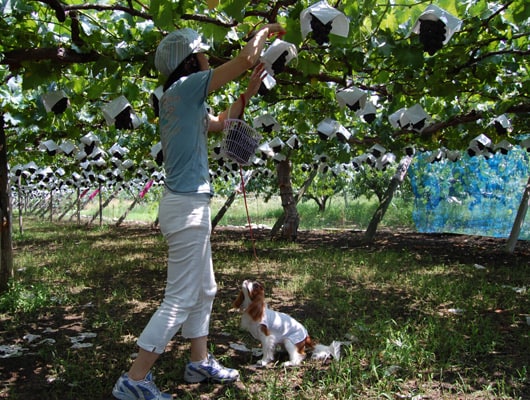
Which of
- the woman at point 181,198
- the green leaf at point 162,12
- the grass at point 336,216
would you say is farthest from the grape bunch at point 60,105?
the grass at point 336,216

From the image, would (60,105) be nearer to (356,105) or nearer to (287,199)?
(356,105)

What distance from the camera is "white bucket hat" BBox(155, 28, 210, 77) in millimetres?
2328

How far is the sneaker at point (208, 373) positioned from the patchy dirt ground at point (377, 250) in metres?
0.05

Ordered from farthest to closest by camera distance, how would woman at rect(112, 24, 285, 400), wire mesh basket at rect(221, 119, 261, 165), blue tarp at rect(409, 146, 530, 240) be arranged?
A: 1. blue tarp at rect(409, 146, 530, 240)
2. wire mesh basket at rect(221, 119, 261, 165)
3. woman at rect(112, 24, 285, 400)

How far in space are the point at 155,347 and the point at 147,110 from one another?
428cm

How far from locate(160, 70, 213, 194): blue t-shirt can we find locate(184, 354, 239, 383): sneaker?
3.27 feet

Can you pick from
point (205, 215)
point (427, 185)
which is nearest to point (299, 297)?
point (205, 215)

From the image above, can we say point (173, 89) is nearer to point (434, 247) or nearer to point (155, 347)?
point (155, 347)

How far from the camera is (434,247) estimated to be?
10172 mm

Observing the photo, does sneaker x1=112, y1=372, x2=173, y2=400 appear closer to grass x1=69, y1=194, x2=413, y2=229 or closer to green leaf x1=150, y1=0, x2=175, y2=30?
green leaf x1=150, y1=0, x2=175, y2=30

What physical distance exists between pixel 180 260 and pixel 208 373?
2.42 ft

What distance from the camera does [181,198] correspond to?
2330 millimetres

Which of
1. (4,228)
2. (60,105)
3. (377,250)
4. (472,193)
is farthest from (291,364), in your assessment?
(472,193)

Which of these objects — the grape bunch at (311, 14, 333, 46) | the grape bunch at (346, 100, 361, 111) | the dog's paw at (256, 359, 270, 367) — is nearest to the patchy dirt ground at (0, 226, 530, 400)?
the dog's paw at (256, 359, 270, 367)
